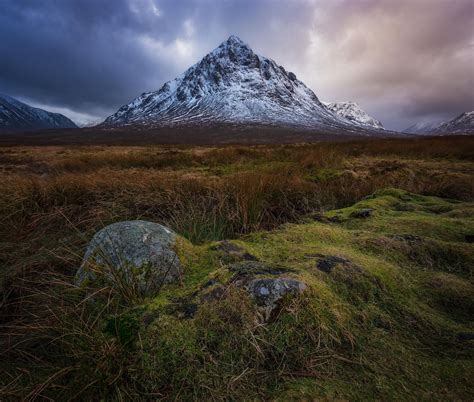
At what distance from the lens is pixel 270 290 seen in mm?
1464

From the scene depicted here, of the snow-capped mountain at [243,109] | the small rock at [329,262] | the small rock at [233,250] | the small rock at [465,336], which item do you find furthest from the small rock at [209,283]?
the snow-capped mountain at [243,109]

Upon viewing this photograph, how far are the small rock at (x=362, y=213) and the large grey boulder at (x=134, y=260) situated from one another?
2.16 m

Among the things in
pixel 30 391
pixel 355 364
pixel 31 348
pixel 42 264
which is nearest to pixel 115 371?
pixel 30 391

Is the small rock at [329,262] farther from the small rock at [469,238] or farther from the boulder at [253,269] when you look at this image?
the small rock at [469,238]

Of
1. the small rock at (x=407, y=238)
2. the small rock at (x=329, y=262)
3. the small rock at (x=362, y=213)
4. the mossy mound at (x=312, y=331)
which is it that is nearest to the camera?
the mossy mound at (x=312, y=331)

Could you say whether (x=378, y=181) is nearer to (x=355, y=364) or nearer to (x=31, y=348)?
(x=355, y=364)

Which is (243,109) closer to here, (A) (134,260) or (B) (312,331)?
(A) (134,260)

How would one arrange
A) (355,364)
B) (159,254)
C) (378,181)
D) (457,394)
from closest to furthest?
1. (457,394)
2. (355,364)
3. (159,254)
4. (378,181)

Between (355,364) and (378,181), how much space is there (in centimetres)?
482

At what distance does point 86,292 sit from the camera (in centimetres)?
166

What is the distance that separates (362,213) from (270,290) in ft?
6.95

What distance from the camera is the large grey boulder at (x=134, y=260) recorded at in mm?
1643

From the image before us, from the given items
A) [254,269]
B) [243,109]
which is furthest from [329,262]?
[243,109]

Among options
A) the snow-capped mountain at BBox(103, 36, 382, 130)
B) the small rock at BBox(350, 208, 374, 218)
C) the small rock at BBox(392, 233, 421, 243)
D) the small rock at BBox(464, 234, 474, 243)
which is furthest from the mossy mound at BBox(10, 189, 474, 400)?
the snow-capped mountain at BBox(103, 36, 382, 130)
